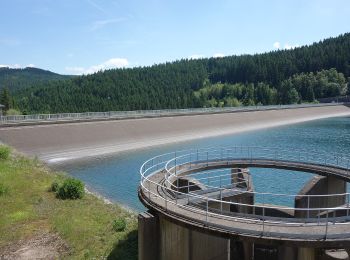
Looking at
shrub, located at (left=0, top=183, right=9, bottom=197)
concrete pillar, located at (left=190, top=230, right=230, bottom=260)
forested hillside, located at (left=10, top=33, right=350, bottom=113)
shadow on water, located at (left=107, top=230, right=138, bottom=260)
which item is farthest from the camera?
forested hillside, located at (left=10, top=33, right=350, bottom=113)

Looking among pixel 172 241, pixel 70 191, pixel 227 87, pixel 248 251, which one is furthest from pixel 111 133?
pixel 227 87

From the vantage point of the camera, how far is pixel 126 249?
16344 mm

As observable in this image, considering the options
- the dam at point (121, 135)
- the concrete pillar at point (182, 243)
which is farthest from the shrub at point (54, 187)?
the concrete pillar at point (182, 243)

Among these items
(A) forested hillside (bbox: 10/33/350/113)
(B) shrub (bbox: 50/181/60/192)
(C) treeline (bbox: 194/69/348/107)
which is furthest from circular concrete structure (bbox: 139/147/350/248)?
(C) treeline (bbox: 194/69/348/107)

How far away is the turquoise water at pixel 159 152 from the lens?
29.0m

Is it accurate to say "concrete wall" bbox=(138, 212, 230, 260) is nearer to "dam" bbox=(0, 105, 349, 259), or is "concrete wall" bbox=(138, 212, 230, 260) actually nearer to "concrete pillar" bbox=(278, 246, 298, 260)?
"concrete pillar" bbox=(278, 246, 298, 260)

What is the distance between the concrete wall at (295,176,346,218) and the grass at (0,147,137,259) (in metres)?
8.14

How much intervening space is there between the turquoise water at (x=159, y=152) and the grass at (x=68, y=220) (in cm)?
455

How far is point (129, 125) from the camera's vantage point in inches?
2391

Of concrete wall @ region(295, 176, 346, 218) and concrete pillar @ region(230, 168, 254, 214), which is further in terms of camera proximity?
concrete wall @ region(295, 176, 346, 218)

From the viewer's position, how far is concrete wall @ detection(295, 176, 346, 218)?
1767cm

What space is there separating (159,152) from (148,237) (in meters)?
36.9

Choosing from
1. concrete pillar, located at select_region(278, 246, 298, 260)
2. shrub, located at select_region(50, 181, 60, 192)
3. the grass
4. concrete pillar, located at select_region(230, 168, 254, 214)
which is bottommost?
the grass

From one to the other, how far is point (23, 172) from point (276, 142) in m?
41.5
